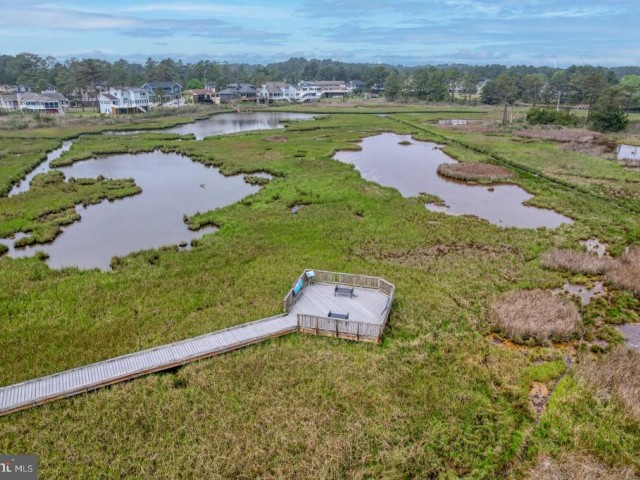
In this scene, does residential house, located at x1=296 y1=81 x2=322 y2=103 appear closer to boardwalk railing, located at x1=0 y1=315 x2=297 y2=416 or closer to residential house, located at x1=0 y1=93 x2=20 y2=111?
residential house, located at x1=0 y1=93 x2=20 y2=111

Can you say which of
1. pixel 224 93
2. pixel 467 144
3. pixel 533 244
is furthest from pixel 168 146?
pixel 224 93

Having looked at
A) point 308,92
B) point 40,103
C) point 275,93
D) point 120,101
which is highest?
point 308,92

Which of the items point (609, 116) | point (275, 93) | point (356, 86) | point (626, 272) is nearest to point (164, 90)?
point (275, 93)

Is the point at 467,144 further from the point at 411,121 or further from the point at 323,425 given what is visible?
the point at 323,425

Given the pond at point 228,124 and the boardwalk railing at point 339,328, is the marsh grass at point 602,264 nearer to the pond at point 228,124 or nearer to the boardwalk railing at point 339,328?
the boardwalk railing at point 339,328

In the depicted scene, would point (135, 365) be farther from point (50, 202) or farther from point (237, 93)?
point (237, 93)

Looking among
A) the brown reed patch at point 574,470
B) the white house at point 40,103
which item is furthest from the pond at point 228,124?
the brown reed patch at point 574,470
